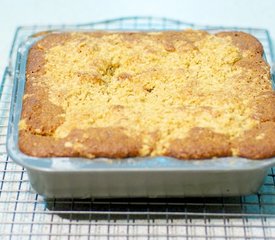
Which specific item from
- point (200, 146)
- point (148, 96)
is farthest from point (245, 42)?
point (200, 146)

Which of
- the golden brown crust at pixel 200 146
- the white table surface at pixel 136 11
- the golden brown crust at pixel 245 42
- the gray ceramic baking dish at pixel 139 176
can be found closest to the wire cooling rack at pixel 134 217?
the gray ceramic baking dish at pixel 139 176

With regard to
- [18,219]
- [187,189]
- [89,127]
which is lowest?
[18,219]

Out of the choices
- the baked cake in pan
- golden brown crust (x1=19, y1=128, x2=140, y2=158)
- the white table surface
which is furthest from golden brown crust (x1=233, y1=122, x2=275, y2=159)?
the white table surface

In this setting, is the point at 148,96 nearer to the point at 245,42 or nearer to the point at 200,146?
the point at 200,146

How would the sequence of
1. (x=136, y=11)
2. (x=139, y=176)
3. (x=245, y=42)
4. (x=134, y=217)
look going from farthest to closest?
(x=136, y=11) < (x=245, y=42) < (x=134, y=217) < (x=139, y=176)

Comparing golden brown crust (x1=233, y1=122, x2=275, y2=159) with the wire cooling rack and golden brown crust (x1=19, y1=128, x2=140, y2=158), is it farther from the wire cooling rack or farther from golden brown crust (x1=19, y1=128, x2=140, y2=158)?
golden brown crust (x1=19, y1=128, x2=140, y2=158)

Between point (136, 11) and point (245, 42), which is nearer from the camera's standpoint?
point (245, 42)

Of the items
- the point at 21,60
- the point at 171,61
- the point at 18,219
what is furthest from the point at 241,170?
the point at 21,60

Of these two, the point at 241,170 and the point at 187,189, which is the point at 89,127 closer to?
the point at 187,189
